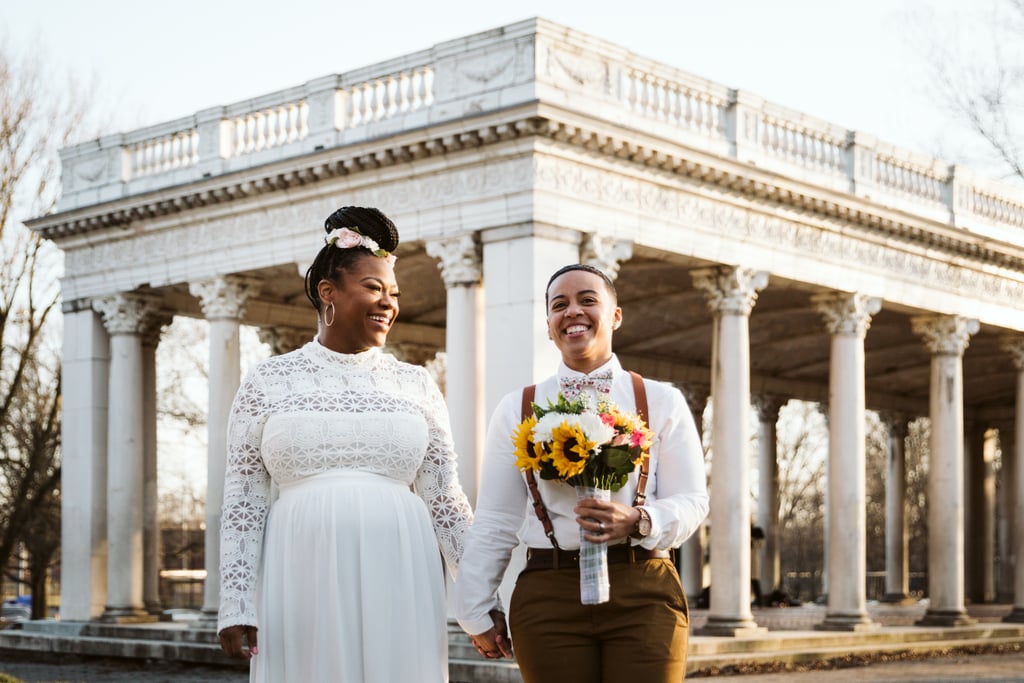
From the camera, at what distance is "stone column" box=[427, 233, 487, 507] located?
23.2 meters

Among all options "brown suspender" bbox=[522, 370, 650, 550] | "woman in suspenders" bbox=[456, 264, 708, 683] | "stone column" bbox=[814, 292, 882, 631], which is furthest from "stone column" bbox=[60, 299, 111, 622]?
"brown suspender" bbox=[522, 370, 650, 550]

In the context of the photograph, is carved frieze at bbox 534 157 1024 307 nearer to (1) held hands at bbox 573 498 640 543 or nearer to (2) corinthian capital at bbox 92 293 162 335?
(2) corinthian capital at bbox 92 293 162 335

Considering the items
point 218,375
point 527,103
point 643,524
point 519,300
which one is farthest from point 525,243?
point 643,524

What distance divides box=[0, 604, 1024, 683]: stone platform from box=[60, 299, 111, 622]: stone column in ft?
2.21

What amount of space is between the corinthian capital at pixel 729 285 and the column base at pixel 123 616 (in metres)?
12.0

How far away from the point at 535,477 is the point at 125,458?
24.1m

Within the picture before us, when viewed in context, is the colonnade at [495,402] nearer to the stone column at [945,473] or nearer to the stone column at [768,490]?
the stone column at [945,473]

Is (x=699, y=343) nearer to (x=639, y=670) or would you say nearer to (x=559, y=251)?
(x=559, y=251)

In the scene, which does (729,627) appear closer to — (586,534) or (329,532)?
(329,532)

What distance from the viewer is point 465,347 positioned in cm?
2325

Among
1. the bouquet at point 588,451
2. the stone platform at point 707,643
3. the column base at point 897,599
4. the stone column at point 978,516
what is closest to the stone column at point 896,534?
the column base at point 897,599

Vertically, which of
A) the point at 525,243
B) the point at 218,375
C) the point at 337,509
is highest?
the point at 525,243

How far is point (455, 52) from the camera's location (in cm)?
2303

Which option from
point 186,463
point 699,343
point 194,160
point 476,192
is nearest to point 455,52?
point 476,192
